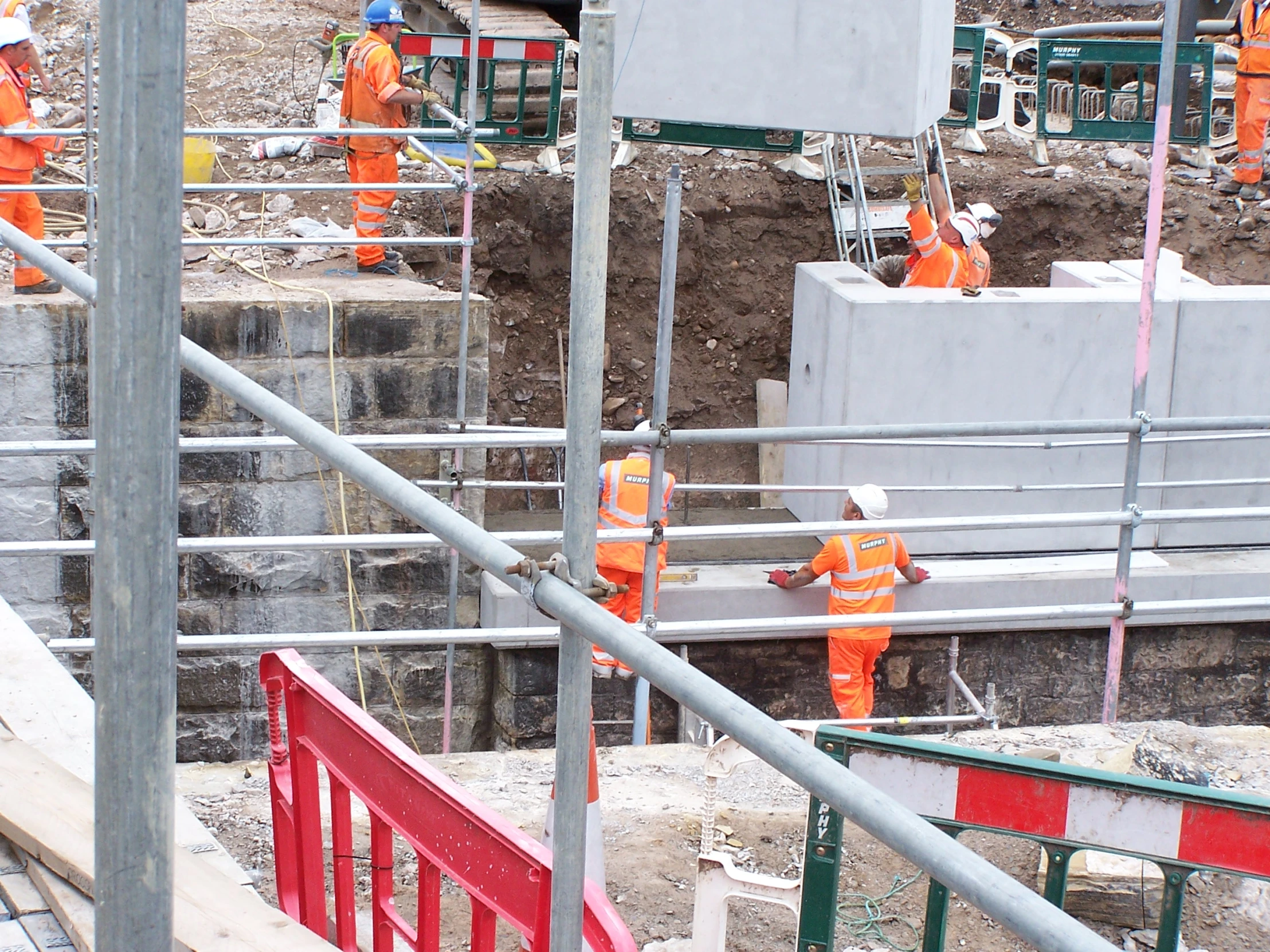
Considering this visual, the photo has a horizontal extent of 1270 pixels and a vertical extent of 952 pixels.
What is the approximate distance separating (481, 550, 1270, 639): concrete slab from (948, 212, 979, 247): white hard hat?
2.37m

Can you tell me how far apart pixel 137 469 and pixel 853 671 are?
620cm

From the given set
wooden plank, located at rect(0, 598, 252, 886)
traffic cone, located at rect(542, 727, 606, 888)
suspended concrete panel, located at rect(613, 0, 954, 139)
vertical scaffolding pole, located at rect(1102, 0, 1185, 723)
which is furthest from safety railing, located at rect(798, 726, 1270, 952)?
suspended concrete panel, located at rect(613, 0, 954, 139)

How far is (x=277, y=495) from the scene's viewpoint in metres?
7.72

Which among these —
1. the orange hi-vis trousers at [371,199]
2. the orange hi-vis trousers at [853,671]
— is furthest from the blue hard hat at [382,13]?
the orange hi-vis trousers at [853,671]

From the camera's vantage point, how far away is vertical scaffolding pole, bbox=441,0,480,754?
7.47 m

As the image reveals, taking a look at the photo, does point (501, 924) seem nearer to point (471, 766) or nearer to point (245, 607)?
point (471, 766)

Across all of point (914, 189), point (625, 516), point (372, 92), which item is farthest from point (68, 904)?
point (914, 189)

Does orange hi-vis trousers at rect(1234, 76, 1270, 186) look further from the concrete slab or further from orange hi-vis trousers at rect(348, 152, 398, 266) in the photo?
orange hi-vis trousers at rect(348, 152, 398, 266)

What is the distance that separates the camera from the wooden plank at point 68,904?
8.81 ft

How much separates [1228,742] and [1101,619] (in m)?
2.71

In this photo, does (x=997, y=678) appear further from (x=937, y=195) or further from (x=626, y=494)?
(x=937, y=195)

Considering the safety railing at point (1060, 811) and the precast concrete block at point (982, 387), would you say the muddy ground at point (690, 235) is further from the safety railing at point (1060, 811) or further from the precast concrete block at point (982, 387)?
the safety railing at point (1060, 811)

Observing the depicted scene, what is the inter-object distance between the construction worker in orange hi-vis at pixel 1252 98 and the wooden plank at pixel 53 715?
462 inches

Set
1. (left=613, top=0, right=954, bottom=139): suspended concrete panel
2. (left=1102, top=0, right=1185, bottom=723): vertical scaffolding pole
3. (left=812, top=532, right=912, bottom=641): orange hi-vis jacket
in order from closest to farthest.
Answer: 1. (left=1102, top=0, right=1185, bottom=723): vertical scaffolding pole
2. (left=613, top=0, right=954, bottom=139): suspended concrete panel
3. (left=812, top=532, right=912, bottom=641): orange hi-vis jacket
